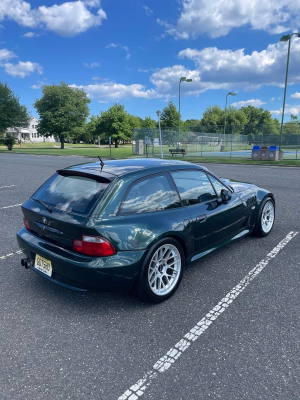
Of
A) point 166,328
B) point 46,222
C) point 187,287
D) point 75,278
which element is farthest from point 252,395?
point 46,222

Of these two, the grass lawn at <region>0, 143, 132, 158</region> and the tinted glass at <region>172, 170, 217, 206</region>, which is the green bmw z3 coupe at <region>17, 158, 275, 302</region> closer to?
the tinted glass at <region>172, 170, 217, 206</region>

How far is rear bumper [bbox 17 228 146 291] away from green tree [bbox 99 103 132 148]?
61962 mm

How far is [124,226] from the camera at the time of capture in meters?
2.67

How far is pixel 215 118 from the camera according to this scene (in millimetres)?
73375

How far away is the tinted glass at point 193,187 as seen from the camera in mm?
3350

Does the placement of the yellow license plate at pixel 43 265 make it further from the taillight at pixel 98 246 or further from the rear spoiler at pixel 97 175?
the rear spoiler at pixel 97 175

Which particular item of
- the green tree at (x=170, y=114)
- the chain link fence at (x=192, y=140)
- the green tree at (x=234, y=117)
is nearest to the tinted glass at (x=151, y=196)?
the chain link fence at (x=192, y=140)

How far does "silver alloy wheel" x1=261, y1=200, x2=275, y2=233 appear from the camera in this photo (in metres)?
4.64

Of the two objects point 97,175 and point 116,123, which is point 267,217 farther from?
point 116,123

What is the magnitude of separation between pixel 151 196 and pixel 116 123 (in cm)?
6345

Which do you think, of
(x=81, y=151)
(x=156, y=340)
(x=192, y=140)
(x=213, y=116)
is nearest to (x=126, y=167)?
(x=156, y=340)

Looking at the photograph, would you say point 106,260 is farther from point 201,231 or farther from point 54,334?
point 201,231

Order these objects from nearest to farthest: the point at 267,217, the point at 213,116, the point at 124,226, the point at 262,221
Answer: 1. the point at 124,226
2. the point at 262,221
3. the point at 267,217
4. the point at 213,116

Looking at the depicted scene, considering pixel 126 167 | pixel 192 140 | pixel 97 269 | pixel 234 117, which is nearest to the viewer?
pixel 97 269
